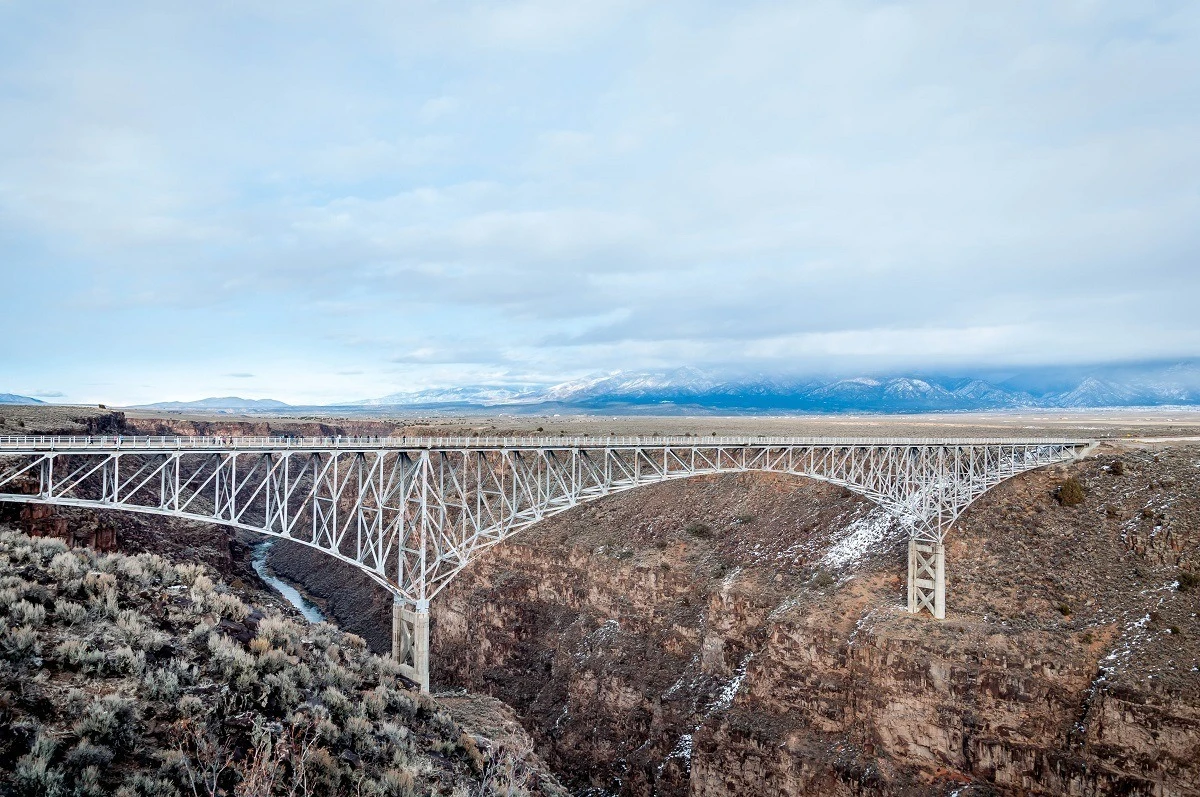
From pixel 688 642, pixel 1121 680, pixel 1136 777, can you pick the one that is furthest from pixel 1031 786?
pixel 688 642

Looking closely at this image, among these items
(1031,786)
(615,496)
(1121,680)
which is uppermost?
(615,496)

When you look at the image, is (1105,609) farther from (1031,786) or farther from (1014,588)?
(1031,786)

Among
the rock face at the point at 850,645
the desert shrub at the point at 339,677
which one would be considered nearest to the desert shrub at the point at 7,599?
the desert shrub at the point at 339,677

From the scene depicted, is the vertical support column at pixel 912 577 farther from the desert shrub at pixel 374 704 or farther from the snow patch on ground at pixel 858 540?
the desert shrub at pixel 374 704

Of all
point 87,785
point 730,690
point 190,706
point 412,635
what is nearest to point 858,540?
point 730,690

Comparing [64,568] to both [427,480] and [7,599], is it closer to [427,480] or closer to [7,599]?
[7,599]

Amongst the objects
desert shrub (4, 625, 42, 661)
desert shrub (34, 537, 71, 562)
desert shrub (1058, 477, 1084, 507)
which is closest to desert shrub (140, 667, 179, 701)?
desert shrub (4, 625, 42, 661)
